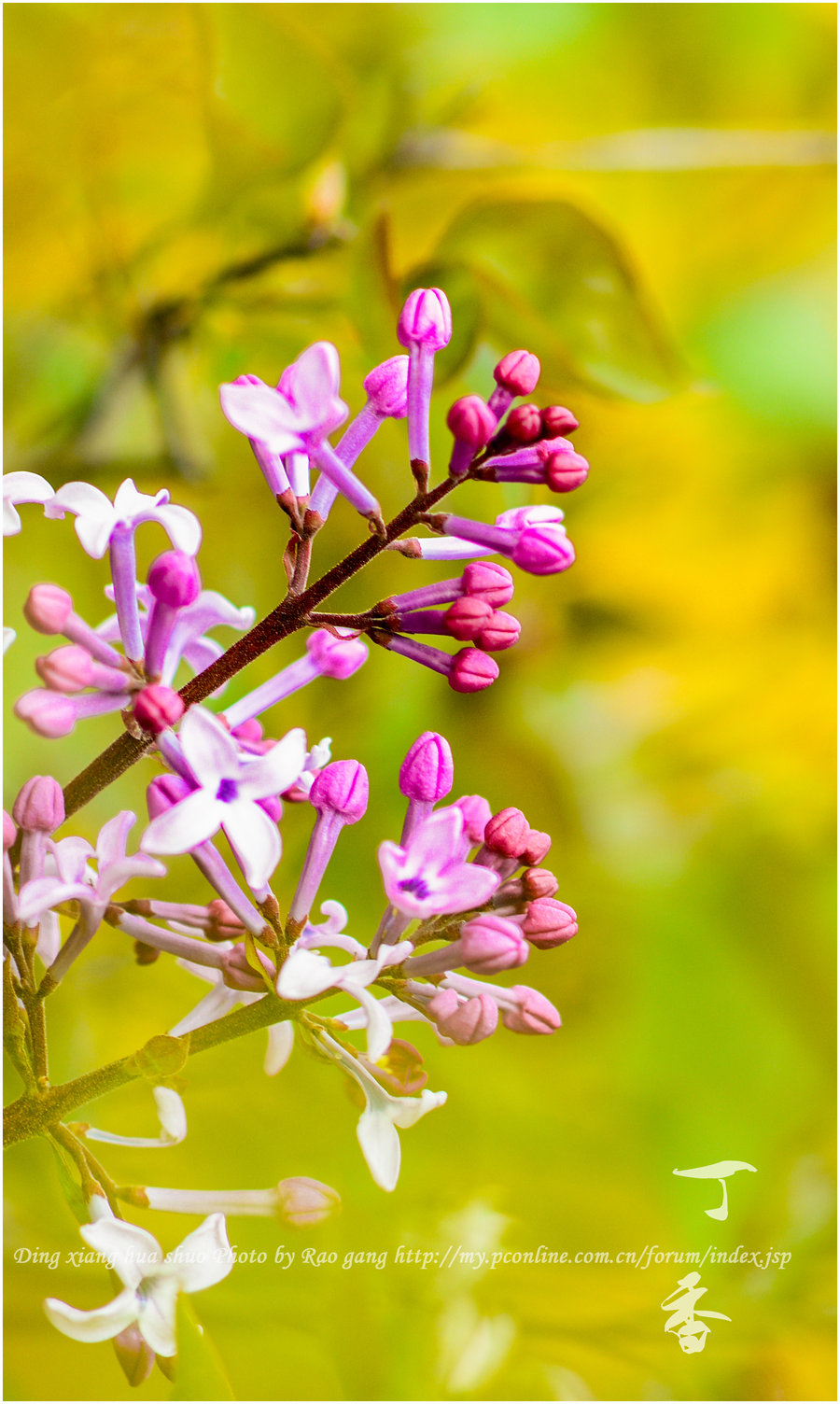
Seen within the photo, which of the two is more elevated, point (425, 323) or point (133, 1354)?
point (425, 323)

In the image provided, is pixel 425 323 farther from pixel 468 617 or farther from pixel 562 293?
pixel 562 293

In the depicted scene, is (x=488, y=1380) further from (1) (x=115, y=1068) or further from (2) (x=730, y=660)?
(2) (x=730, y=660)

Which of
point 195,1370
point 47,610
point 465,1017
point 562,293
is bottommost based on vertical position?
point 195,1370

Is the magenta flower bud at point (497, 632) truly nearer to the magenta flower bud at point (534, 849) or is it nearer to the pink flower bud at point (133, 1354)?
the magenta flower bud at point (534, 849)

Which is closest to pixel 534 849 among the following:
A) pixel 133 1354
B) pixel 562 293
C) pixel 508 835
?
pixel 508 835

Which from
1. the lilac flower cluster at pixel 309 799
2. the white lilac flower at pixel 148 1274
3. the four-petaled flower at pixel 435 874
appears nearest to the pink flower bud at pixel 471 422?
the lilac flower cluster at pixel 309 799
